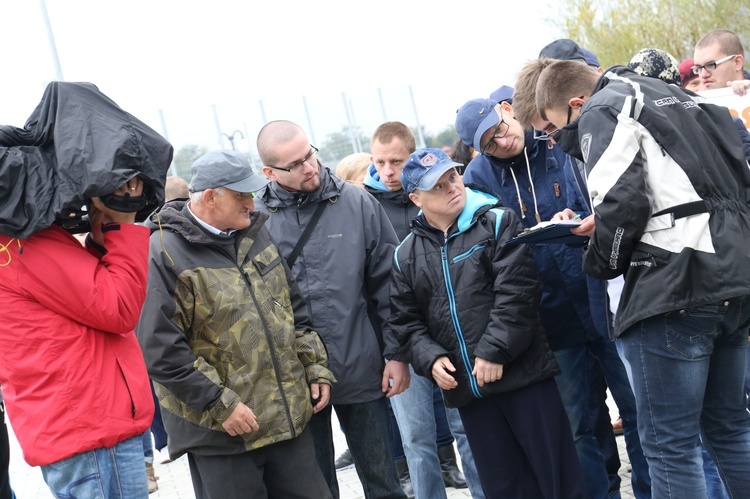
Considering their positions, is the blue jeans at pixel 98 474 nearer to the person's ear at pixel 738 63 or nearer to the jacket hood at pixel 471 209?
the jacket hood at pixel 471 209

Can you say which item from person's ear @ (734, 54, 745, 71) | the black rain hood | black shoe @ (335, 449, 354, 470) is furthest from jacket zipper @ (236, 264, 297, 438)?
person's ear @ (734, 54, 745, 71)

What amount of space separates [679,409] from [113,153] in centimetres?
243

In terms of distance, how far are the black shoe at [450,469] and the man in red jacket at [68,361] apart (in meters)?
3.21

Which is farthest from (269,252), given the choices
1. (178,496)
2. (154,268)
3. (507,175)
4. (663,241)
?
(178,496)

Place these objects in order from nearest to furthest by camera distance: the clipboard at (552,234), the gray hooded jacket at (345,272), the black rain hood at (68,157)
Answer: the black rain hood at (68,157), the clipboard at (552,234), the gray hooded jacket at (345,272)

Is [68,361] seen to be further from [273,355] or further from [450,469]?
[450,469]

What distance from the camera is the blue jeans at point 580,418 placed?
15.4 feet

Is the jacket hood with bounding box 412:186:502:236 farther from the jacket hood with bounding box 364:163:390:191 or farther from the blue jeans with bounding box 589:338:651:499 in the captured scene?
the jacket hood with bounding box 364:163:390:191

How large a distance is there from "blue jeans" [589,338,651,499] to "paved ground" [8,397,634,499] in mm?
494

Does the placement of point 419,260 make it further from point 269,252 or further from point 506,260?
point 269,252

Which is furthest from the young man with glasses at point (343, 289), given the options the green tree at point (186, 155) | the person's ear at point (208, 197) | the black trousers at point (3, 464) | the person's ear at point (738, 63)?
the green tree at point (186, 155)

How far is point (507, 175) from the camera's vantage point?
4.77 metres

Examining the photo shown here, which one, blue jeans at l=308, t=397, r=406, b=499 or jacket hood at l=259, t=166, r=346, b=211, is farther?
jacket hood at l=259, t=166, r=346, b=211

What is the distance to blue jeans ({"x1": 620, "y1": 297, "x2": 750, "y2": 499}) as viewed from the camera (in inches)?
133
